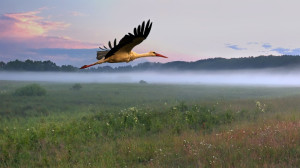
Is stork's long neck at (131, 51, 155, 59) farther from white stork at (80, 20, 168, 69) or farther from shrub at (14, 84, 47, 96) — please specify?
shrub at (14, 84, 47, 96)

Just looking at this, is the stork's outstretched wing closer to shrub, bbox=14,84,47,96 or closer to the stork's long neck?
the stork's long neck

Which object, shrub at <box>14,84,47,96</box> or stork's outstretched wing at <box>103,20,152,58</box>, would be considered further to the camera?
shrub at <box>14,84,47,96</box>

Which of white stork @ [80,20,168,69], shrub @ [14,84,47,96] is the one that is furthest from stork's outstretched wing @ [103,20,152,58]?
shrub @ [14,84,47,96]

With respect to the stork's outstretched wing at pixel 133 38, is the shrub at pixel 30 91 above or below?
below

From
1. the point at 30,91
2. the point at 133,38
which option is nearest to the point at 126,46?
the point at 133,38

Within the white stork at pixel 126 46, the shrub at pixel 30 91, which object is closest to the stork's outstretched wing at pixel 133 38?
the white stork at pixel 126 46

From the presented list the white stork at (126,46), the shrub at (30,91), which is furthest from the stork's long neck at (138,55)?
the shrub at (30,91)

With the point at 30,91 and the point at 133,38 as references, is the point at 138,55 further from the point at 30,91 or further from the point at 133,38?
the point at 30,91

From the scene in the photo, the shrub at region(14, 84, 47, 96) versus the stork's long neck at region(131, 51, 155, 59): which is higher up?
the stork's long neck at region(131, 51, 155, 59)

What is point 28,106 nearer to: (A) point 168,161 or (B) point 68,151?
(B) point 68,151

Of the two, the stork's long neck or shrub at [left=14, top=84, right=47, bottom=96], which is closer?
the stork's long neck

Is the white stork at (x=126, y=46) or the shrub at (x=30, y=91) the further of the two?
the shrub at (x=30, y=91)

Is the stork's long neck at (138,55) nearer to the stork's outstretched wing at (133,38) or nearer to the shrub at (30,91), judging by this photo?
the stork's outstretched wing at (133,38)

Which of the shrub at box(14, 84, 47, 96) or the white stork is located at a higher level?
the white stork
